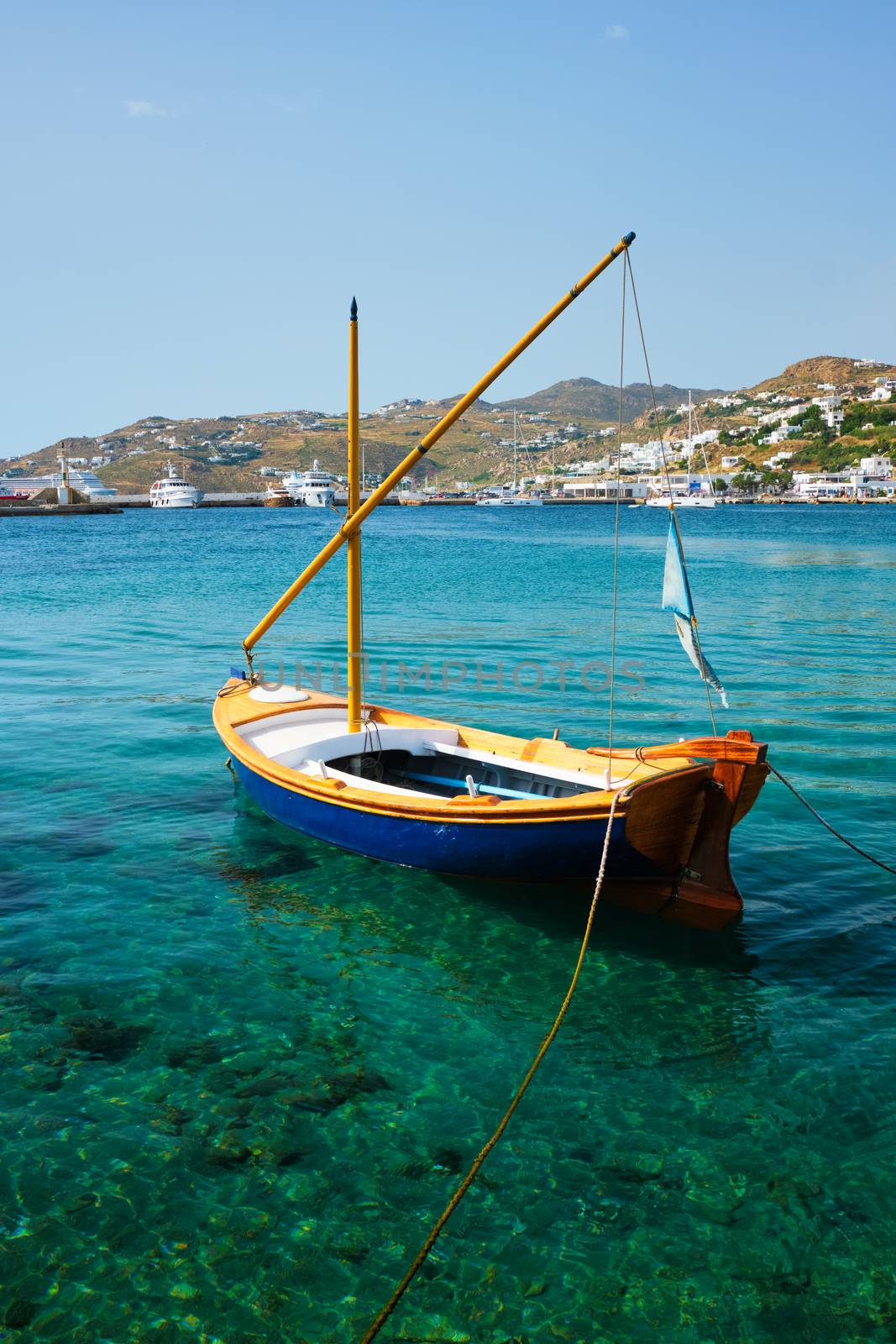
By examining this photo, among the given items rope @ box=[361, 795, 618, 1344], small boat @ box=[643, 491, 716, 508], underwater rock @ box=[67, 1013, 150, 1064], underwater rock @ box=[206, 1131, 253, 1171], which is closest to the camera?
rope @ box=[361, 795, 618, 1344]

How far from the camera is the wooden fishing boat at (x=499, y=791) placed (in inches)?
399

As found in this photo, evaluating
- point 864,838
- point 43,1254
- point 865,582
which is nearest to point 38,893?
point 43,1254

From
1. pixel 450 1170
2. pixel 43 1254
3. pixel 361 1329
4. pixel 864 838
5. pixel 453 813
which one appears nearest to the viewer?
pixel 361 1329

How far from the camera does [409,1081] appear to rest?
27.1 ft

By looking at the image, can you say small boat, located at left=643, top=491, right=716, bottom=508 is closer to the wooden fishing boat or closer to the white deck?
the white deck

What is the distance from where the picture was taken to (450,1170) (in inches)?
285

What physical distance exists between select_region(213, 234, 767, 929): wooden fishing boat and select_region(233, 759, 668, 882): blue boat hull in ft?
0.06

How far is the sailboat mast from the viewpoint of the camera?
43.1 feet

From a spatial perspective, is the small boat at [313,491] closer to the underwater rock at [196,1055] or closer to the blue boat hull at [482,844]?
the blue boat hull at [482,844]

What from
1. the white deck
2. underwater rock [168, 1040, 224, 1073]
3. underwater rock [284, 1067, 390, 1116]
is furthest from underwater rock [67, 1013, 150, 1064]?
the white deck

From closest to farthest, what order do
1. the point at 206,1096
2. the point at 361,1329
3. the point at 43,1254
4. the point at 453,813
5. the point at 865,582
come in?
the point at 361,1329 < the point at 43,1254 < the point at 206,1096 < the point at 453,813 < the point at 865,582

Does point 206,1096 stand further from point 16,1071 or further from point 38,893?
point 38,893

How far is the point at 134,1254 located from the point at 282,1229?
100 cm

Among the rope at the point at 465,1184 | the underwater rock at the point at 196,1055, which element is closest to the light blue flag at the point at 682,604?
the rope at the point at 465,1184
